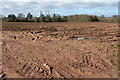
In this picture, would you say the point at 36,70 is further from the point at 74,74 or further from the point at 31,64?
the point at 74,74

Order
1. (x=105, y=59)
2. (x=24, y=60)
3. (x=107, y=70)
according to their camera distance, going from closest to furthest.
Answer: (x=107, y=70), (x=24, y=60), (x=105, y=59)

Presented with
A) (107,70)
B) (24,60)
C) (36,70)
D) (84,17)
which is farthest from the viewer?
(84,17)

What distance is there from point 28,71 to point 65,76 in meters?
0.90

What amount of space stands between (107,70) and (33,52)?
262 cm

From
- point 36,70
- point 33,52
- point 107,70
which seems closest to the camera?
point 36,70

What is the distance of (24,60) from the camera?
4957 mm

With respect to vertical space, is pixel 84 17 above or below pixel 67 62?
above

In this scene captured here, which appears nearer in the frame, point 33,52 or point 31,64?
point 31,64

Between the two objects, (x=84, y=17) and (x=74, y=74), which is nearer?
(x=74, y=74)

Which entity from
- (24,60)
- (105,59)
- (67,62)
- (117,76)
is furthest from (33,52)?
(117,76)

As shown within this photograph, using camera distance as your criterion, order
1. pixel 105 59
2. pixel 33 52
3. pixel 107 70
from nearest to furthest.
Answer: pixel 107 70 < pixel 105 59 < pixel 33 52

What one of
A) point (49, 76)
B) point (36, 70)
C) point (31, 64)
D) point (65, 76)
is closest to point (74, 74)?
point (65, 76)

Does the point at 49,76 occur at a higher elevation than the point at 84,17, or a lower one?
lower

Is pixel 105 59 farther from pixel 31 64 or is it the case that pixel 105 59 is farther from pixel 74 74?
pixel 31 64
